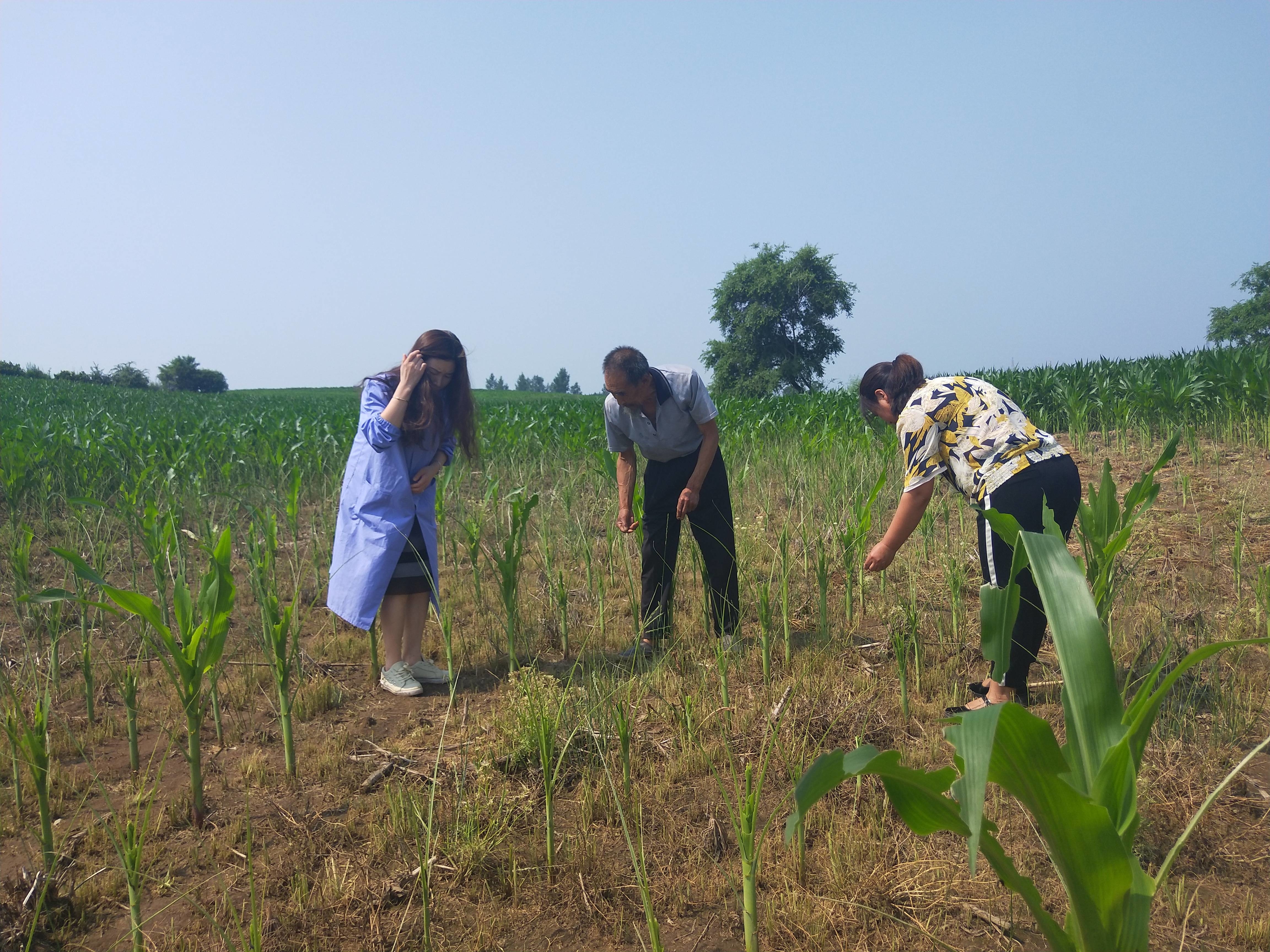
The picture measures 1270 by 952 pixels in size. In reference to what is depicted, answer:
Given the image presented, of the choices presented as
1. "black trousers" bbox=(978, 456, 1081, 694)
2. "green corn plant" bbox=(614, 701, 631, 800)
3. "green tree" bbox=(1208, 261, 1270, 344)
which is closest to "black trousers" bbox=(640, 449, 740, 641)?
"black trousers" bbox=(978, 456, 1081, 694)

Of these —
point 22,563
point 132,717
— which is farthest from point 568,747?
point 22,563

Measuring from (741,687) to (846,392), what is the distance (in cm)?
1975

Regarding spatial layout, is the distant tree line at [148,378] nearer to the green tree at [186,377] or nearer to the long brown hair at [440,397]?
the green tree at [186,377]

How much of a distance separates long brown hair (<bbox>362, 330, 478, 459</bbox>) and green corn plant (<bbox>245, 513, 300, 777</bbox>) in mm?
814

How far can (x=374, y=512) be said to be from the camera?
3775mm

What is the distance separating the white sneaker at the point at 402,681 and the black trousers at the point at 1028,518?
110 inches

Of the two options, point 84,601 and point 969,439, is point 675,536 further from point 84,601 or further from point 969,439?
point 84,601

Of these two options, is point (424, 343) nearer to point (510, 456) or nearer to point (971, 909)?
point (971, 909)

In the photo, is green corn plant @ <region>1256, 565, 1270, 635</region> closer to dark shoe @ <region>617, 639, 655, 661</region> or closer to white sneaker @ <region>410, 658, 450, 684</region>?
dark shoe @ <region>617, 639, 655, 661</region>

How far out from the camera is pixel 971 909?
7.13 feet

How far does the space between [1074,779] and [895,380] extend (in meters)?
2.37

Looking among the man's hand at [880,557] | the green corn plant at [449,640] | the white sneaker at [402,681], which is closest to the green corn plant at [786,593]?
the man's hand at [880,557]

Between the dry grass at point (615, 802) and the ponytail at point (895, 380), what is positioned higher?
the ponytail at point (895, 380)

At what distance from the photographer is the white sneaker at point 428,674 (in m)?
3.97
